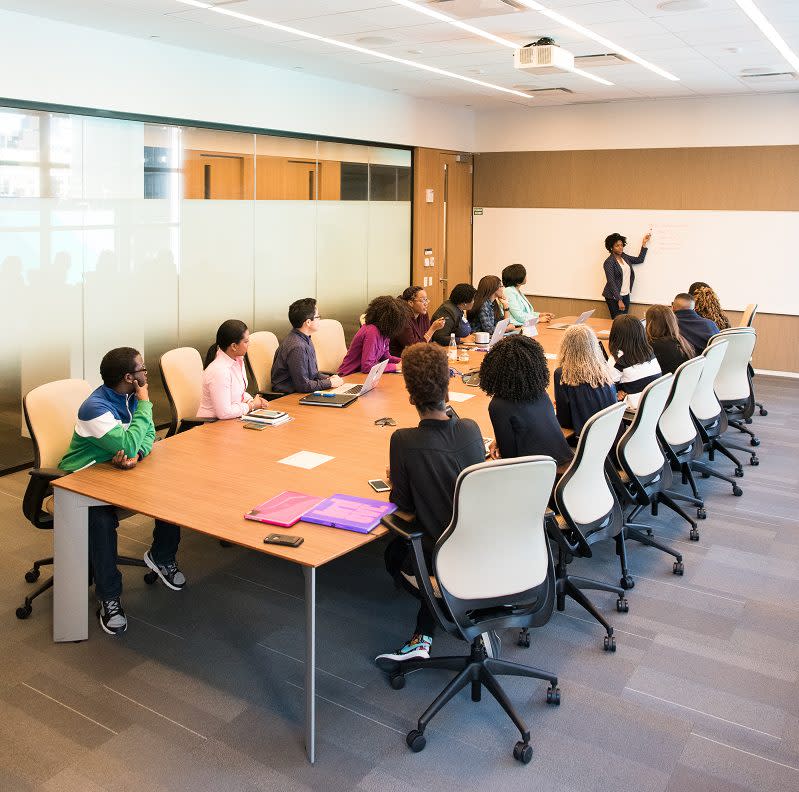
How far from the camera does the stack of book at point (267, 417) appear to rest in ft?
15.9

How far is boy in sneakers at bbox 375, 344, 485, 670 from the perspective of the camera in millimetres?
3344

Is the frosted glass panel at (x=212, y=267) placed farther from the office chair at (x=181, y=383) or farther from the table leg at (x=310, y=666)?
the table leg at (x=310, y=666)

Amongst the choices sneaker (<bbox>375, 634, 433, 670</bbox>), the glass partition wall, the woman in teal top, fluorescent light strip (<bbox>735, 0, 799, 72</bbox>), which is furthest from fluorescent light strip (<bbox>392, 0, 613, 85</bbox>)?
sneaker (<bbox>375, 634, 433, 670</bbox>)

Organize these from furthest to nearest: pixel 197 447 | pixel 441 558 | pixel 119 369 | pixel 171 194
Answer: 1. pixel 171 194
2. pixel 197 447
3. pixel 119 369
4. pixel 441 558

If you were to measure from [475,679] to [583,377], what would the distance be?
70.6 inches

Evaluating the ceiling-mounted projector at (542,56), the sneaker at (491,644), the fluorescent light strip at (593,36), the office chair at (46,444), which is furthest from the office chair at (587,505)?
the ceiling-mounted projector at (542,56)

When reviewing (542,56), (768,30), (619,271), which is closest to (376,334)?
→ (542,56)

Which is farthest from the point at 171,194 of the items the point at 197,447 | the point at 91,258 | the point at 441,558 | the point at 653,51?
the point at 441,558

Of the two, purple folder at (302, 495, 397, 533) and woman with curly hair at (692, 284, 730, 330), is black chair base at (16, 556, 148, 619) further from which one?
woman with curly hair at (692, 284, 730, 330)

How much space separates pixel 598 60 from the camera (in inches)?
297

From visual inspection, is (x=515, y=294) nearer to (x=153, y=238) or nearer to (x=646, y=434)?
(x=153, y=238)

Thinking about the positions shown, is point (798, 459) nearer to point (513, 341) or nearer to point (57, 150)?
point (513, 341)

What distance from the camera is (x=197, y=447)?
4.39 m

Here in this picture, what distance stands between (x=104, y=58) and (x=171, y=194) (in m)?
1.19
